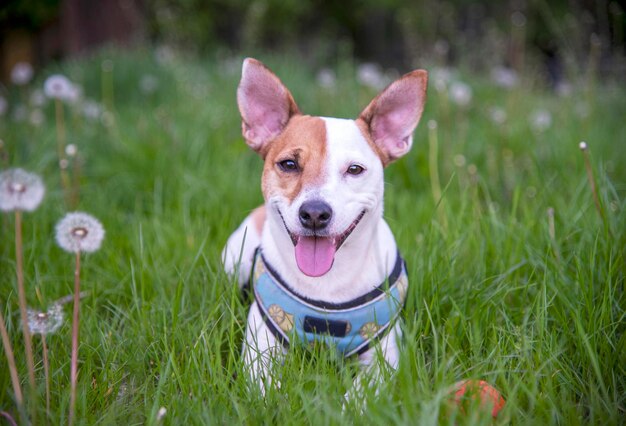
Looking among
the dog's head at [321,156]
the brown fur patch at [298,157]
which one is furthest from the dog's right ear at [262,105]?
the brown fur patch at [298,157]

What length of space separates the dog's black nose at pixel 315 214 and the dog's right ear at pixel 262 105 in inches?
23.7

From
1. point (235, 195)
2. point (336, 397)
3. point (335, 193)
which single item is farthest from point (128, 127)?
point (336, 397)

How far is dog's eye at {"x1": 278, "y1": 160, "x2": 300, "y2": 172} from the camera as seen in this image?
2250 mm

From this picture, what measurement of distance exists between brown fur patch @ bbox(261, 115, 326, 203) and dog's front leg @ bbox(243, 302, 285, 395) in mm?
524

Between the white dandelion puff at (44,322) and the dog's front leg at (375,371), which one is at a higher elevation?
the white dandelion puff at (44,322)

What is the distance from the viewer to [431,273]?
2.49m

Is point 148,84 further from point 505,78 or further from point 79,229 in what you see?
point 79,229

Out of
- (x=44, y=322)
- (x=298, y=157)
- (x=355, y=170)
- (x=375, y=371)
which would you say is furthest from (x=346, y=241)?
(x=44, y=322)

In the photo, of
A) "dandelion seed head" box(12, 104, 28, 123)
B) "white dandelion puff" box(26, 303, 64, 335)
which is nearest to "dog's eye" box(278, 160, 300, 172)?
"white dandelion puff" box(26, 303, 64, 335)

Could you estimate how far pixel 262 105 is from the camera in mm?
2502

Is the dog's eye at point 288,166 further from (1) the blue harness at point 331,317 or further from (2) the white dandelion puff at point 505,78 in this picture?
(2) the white dandelion puff at point 505,78

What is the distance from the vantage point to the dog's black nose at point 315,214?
2.02 metres

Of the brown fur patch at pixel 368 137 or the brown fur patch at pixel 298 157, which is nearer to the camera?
the brown fur patch at pixel 298 157

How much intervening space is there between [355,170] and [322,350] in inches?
28.4
